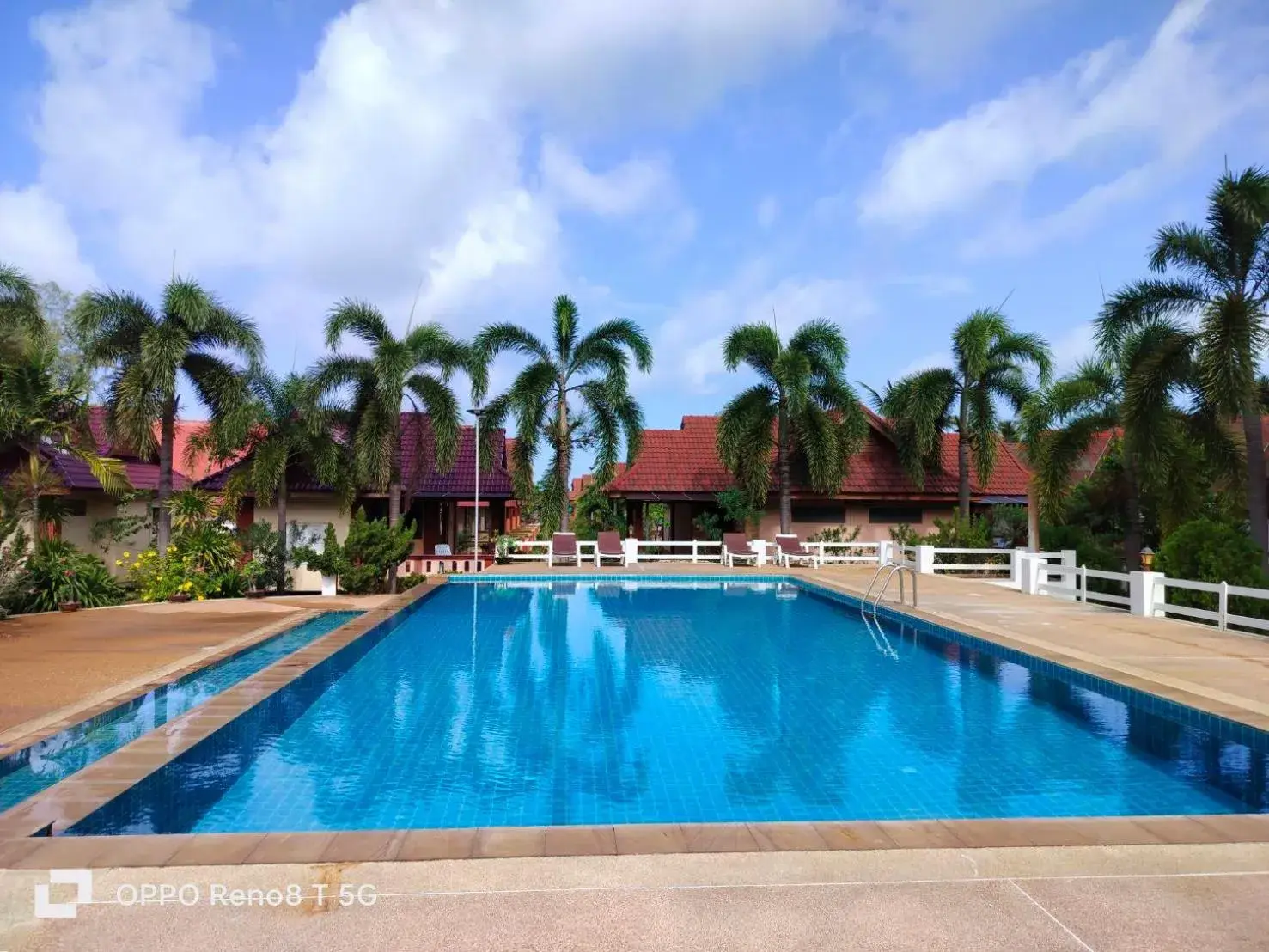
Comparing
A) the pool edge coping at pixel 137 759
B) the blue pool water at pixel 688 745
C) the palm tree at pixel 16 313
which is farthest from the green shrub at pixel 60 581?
the pool edge coping at pixel 137 759

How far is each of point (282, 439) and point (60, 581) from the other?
6.96 metres

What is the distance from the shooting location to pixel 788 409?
2622 cm

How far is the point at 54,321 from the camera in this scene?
116 ft

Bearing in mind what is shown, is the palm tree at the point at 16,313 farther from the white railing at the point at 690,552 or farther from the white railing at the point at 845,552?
the white railing at the point at 845,552

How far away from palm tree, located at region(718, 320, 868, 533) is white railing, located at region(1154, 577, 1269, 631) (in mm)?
13266

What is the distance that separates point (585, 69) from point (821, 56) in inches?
182

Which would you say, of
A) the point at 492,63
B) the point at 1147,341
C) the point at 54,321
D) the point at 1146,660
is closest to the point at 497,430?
the point at 492,63

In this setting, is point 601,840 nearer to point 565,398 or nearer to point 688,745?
point 688,745

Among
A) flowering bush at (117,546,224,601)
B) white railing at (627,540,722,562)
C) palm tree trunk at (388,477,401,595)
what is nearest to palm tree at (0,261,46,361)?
flowering bush at (117,546,224,601)

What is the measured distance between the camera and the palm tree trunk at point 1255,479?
14.6m

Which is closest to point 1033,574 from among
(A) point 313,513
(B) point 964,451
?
(B) point 964,451

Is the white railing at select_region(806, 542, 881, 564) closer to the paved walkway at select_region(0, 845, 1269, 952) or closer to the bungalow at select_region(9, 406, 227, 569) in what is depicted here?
the bungalow at select_region(9, 406, 227, 569)

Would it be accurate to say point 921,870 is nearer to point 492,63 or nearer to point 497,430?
point 492,63

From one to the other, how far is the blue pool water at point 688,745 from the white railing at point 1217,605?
321cm
